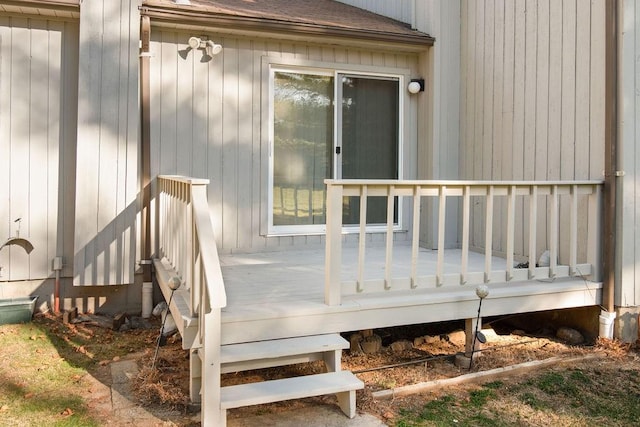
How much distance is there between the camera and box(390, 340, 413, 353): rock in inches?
159

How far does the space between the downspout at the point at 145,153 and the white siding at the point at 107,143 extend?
155 mm

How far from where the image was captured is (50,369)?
358 centimetres

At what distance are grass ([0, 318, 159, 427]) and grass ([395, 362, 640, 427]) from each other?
75.4 inches

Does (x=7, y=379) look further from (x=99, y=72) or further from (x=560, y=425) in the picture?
(x=560, y=425)

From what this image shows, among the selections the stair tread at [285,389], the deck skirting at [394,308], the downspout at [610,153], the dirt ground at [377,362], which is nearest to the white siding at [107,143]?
the dirt ground at [377,362]

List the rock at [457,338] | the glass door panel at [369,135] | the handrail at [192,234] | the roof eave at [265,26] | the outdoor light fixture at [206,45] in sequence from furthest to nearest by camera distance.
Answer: the glass door panel at [369,135] < the outdoor light fixture at [206,45] < the roof eave at [265,26] < the rock at [457,338] < the handrail at [192,234]

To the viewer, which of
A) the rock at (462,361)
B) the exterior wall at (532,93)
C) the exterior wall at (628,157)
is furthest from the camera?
the exterior wall at (532,93)

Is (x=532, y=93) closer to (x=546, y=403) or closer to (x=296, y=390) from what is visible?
(x=546, y=403)

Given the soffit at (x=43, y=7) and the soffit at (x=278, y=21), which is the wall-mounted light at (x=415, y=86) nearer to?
the soffit at (x=278, y=21)

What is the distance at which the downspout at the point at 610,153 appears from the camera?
3.97 m

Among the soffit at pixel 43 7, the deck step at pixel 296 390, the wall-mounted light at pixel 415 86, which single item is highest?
the soffit at pixel 43 7

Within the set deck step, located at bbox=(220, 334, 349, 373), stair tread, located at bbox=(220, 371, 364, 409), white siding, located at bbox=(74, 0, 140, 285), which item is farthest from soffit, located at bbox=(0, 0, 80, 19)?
stair tread, located at bbox=(220, 371, 364, 409)

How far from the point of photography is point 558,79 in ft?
14.8

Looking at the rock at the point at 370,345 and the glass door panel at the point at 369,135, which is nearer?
the rock at the point at 370,345
